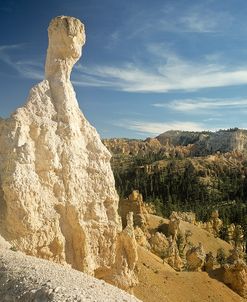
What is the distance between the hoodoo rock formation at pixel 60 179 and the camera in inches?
565

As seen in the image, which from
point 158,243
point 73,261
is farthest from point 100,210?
point 158,243

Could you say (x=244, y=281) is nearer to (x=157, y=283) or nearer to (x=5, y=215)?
(x=157, y=283)

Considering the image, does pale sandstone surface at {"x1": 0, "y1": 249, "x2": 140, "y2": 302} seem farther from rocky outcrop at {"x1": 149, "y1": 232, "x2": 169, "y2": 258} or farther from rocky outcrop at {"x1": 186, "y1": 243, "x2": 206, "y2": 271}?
rocky outcrop at {"x1": 149, "y1": 232, "x2": 169, "y2": 258}

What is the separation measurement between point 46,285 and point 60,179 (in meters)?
6.22

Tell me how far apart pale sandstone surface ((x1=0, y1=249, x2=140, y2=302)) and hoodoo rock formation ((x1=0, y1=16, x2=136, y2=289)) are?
101 inches

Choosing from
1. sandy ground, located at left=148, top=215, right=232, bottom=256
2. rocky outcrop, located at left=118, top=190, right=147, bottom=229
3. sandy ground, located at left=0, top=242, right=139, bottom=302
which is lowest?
sandy ground, located at left=148, top=215, right=232, bottom=256

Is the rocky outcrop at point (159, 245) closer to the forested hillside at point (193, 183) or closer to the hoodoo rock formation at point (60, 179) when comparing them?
the hoodoo rock formation at point (60, 179)

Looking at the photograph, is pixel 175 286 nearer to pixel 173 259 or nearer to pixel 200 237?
pixel 173 259

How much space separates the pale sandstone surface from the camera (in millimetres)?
9594

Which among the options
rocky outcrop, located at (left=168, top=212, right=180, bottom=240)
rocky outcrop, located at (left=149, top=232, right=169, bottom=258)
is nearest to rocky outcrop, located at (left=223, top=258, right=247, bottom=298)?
rocky outcrop, located at (left=149, top=232, right=169, bottom=258)

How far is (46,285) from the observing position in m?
10.0

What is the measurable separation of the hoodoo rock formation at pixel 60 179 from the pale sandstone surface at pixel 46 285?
2564mm

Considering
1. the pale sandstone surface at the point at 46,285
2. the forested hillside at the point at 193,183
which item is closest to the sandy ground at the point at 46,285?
the pale sandstone surface at the point at 46,285

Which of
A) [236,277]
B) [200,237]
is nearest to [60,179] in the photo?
[236,277]
